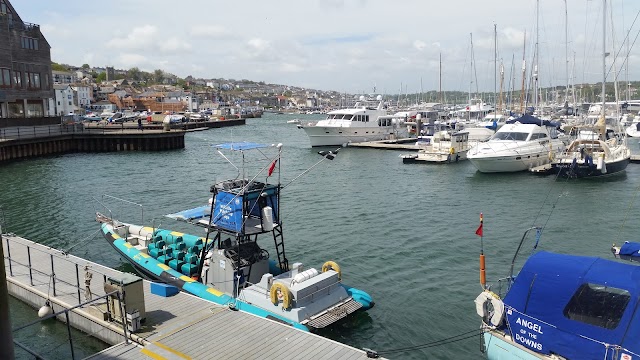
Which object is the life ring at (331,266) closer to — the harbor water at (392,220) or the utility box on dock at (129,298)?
the harbor water at (392,220)

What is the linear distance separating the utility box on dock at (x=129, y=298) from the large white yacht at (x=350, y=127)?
46198mm

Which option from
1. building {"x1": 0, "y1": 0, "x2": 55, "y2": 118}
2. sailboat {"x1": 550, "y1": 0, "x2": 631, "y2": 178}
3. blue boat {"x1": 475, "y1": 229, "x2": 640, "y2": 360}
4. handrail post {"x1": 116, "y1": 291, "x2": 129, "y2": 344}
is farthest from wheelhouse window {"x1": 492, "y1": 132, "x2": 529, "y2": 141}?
building {"x1": 0, "y1": 0, "x2": 55, "y2": 118}

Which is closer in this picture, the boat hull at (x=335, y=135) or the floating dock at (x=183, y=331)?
the floating dock at (x=183, y=331)

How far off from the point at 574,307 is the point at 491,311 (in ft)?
5.31

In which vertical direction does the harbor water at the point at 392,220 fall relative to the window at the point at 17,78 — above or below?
below

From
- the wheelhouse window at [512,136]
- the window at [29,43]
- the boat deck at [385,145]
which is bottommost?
the boat deck at [385,145]

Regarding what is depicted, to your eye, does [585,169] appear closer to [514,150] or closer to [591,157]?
[591,157]

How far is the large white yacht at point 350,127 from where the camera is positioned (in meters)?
56.9

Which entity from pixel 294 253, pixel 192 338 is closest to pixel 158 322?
pixel 192 338

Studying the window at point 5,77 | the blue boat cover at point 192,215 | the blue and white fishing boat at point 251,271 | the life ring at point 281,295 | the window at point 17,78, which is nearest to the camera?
the life ring at point 281,295

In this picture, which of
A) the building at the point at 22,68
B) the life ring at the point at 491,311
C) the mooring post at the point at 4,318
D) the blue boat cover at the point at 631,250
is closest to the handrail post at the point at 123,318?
the mooring post at the point at 4,318

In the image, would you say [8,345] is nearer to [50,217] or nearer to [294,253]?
[294,253]

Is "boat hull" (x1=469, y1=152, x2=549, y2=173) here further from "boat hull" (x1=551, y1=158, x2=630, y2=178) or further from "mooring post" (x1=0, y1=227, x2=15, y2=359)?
"mooring post" (x1=0, y1=227, x2=15, y2=359)

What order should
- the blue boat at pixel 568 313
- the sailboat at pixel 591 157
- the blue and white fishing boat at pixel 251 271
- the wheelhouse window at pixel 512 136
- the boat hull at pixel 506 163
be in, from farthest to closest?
1. the wheelhouse window at pixel 512 136
2. the boat hull at pixel 506 163
3. the sailboat at pixel 591 157
4. the blue and white fishing boat at pixel 251 271
5. the blue boat at pixel 568 313
